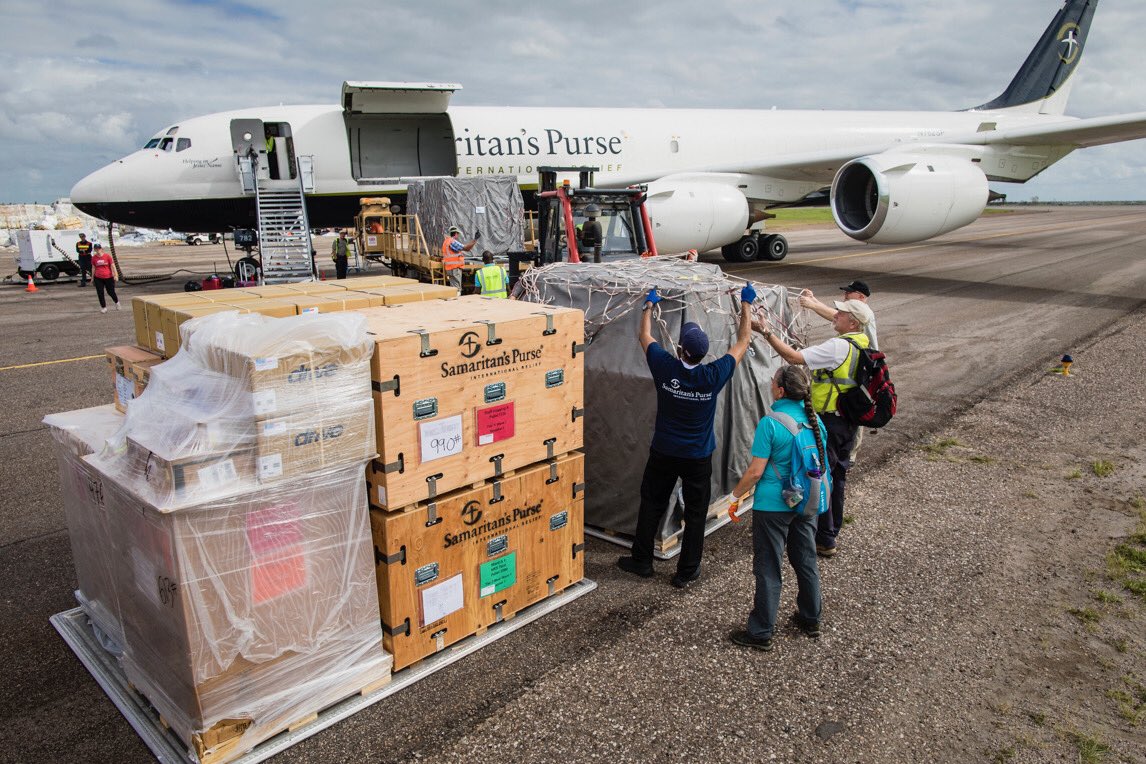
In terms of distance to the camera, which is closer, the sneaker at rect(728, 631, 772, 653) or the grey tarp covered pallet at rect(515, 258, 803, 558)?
the sneaker at rect(728, 631, 772, 653)

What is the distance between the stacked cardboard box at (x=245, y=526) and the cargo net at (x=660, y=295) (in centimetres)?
272

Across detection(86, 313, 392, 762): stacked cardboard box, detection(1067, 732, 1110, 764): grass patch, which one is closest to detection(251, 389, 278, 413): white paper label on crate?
detection(86, 313, 392, 762): stacked cardboard box

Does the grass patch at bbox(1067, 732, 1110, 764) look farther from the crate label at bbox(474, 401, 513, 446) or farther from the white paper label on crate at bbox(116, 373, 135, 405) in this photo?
the white paper label on crate at bbox(116, 373, 135, 405)

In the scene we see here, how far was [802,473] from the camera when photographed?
15.1 feet

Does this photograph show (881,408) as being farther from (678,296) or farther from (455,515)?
(455,515)

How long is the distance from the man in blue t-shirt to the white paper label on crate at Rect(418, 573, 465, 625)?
1.63 meters

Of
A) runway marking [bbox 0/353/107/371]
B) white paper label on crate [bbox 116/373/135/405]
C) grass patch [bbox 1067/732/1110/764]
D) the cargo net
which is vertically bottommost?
grass patch [bbox 1067/732/1110/764]

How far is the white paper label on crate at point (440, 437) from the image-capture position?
4.38 meters

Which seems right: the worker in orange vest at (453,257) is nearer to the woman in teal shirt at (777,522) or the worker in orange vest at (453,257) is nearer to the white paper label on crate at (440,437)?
the white paper label on crate at (440,437)

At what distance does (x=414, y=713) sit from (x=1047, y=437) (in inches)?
325

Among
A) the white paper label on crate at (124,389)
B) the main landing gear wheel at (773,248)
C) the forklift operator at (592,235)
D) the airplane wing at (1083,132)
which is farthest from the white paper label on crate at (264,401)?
the main landing gear wheel at (773,248)

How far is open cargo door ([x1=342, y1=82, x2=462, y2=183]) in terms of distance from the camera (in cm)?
2014

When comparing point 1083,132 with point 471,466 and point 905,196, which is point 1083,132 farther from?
point 471,466

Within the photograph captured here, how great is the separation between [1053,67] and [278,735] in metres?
37.6
